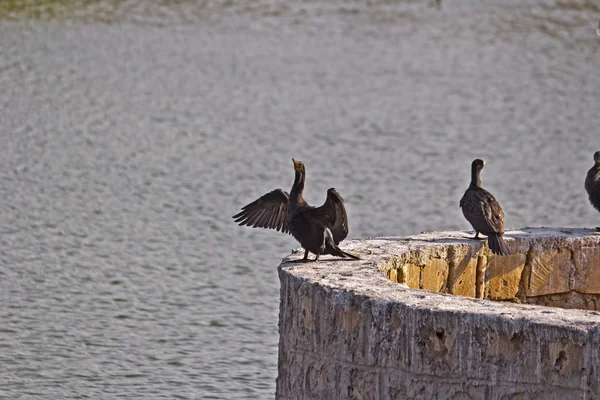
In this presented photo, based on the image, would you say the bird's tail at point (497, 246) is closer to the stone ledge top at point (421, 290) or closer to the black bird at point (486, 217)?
the black bird at point (486, 217)

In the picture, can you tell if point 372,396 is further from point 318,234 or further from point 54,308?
point 54,308

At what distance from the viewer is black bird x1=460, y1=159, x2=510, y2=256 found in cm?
757

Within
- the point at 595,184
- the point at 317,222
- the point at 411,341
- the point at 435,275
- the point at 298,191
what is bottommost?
the point at 411,341

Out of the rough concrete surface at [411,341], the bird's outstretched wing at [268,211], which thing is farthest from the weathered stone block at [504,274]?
A: the bird's outstretched wing at [268,211]

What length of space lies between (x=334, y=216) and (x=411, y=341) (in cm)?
127

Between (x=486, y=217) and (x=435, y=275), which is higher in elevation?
(x=486, y=217)

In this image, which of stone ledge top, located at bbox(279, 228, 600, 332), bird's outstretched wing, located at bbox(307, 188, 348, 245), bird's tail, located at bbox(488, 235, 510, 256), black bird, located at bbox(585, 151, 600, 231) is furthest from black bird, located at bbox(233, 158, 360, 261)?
black bird, located at bbox(585, 151, 600, 231)

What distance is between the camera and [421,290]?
6070 millimetres

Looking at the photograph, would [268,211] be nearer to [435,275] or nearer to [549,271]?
[435,275]

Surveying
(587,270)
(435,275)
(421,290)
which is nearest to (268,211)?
(435,275)

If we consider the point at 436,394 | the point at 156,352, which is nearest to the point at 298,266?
the point at 436,394

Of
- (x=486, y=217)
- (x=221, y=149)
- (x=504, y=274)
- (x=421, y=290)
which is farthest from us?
(x=221, y=149)

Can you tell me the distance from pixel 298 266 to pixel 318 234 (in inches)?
9.0

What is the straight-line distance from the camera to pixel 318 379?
20.0 feet
